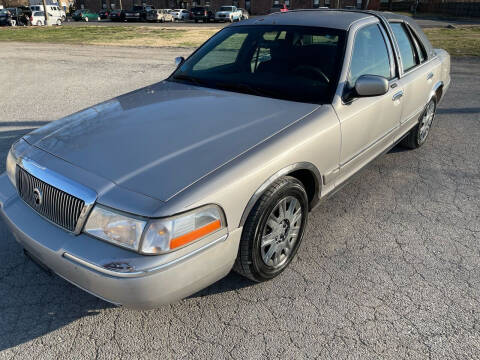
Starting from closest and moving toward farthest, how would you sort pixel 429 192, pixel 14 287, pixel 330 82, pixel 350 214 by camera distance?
pixel 14 287 < pixel 330 82 < pixel 350 214 < pixel 429 192

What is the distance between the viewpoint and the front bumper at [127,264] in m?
1.95

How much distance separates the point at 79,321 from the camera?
2.43 meters

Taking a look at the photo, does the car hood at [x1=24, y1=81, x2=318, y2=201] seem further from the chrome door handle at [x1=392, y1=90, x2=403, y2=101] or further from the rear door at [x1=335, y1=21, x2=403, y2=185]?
the chrome door handle at [x1=392, y1=90, x2=403, y2=101]

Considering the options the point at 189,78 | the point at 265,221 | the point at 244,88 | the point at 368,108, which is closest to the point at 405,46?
the point at 368,108

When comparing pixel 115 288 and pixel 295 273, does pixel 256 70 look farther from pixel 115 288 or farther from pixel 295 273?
pixel 115 288

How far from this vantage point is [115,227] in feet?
6.63

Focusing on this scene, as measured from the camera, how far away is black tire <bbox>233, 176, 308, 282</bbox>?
2.37 metres

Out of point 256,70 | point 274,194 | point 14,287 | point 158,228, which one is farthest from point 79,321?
point 256,70

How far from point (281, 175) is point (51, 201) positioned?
1.41 metres

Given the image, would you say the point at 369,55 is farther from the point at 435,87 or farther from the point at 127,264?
the point at 127,264

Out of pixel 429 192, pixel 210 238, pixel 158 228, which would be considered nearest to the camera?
pixel 158 228

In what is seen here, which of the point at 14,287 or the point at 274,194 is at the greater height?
the point at 274,194

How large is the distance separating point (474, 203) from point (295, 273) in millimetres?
2149

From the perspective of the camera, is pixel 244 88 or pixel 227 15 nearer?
pixel 244 88
